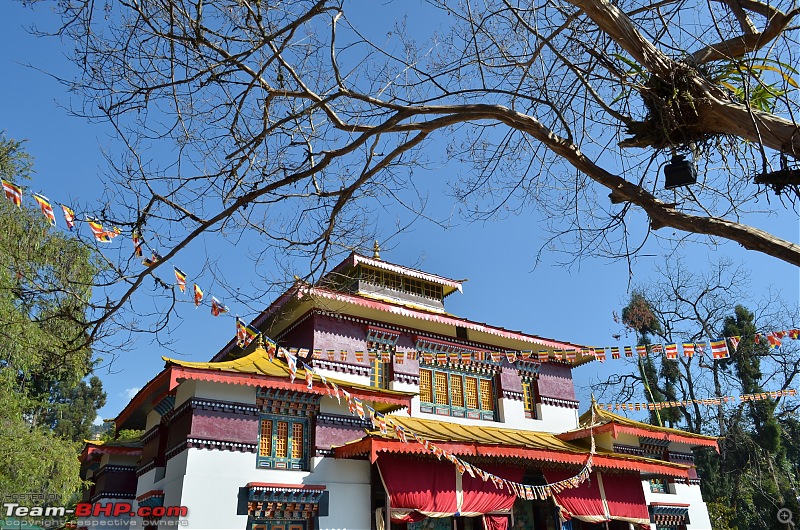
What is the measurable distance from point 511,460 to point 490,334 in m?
4.36

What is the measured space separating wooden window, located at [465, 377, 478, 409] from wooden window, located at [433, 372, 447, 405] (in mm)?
741

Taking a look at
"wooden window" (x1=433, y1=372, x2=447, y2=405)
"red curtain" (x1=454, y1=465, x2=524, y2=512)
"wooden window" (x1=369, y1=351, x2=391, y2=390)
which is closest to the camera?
"red curtain" (x1=454, y1=465, x2=524, y2=512)

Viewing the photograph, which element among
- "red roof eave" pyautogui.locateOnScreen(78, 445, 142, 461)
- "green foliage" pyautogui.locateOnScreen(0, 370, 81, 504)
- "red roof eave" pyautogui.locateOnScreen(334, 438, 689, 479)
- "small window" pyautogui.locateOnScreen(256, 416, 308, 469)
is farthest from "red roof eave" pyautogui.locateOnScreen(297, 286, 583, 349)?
"green foliage" pyautogui.locateOnScreen(0, 370, 81, 504)

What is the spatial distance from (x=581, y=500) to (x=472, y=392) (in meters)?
3.86

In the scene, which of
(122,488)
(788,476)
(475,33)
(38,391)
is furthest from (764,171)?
(38,391)

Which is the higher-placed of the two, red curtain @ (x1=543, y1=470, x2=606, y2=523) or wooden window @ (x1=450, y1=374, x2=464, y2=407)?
wooden window @ (x1=450, y1=374, x2=464, y2=407)

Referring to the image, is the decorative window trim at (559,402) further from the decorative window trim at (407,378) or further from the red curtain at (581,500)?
the decorative window trim at (407,378)

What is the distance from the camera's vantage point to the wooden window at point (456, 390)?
16438 mm

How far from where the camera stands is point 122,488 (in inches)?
628

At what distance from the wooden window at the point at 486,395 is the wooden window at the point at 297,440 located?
19.7 ft

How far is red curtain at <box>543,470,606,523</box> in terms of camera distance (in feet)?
48.2

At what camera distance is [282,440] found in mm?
12492

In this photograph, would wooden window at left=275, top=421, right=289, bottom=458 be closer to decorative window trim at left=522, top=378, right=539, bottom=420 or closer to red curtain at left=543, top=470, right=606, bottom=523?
red curtain at left=543, top=470, right=606, bottom=523

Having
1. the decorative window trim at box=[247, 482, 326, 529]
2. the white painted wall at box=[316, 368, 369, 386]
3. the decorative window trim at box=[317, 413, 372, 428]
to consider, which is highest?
the white painted wall at box=[316, 368, 369, 386]
